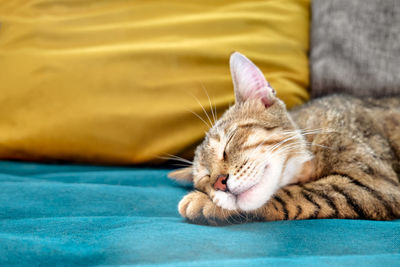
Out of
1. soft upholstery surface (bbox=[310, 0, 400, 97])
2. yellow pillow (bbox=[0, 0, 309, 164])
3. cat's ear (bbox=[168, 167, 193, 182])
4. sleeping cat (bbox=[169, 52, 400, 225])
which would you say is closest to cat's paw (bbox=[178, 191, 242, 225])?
sleeping cat (bbox=[169, 52, 400, 225])

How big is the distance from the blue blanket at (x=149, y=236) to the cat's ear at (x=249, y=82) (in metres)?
0.43

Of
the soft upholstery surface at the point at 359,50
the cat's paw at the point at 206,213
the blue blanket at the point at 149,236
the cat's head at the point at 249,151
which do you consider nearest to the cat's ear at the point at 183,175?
the cat's head at the point at 249,151

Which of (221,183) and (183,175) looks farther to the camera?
(183,175)

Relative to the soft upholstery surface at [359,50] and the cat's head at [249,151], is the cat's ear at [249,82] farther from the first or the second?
the soft upholstery surface at [359,50]

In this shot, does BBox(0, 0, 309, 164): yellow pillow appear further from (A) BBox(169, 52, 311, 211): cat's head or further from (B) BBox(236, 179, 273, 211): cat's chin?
(B) BBox(236, 179, 273, 211): cat's chin

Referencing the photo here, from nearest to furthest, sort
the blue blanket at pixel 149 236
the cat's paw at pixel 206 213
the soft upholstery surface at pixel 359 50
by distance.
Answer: the blue blanket at pixel 149 236 < the cat's paw at pixel 206 213 < the soft upholstery surface at pixel 359 50

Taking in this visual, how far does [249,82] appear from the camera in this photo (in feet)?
3.87

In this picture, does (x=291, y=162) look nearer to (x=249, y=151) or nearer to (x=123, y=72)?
(x=249, y=151)

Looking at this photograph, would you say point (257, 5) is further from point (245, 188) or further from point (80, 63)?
point (245, 188)

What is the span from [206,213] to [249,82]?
48 centimetres

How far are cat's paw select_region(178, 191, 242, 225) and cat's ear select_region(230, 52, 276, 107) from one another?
398 mm

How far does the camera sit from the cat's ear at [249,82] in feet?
3.74

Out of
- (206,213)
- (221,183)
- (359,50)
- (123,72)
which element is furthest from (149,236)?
(359,50)

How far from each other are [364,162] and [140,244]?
2.33ft
